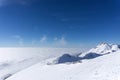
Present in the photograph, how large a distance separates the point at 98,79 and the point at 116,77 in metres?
3.94

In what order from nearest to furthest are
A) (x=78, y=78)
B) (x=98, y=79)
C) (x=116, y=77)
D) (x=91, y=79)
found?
(x=116, y=77)
(x=98, y=79)
(x=91, y=79)
(x=78, y=78)

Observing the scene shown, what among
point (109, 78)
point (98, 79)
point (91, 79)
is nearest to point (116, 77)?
point (109, 78)

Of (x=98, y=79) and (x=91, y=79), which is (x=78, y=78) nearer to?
(x=91, y=79)

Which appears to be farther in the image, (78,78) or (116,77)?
(78,78)

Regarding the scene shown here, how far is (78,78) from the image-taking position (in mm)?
43281

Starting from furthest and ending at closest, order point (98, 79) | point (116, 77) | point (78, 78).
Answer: point (78, 78), point (98, 79), point (116, 77)

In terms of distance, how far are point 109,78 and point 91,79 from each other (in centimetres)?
524

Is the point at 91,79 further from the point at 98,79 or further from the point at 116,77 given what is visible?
the point at 116,77

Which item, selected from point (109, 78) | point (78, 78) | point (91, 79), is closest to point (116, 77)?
point (109, 78)

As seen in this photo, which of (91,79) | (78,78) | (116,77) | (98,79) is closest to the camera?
(116,77)

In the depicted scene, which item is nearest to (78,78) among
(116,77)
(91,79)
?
(91,79)

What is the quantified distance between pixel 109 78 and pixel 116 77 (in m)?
1.36

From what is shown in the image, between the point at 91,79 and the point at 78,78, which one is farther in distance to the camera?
the point at 78,78

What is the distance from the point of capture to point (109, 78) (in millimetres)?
31828
